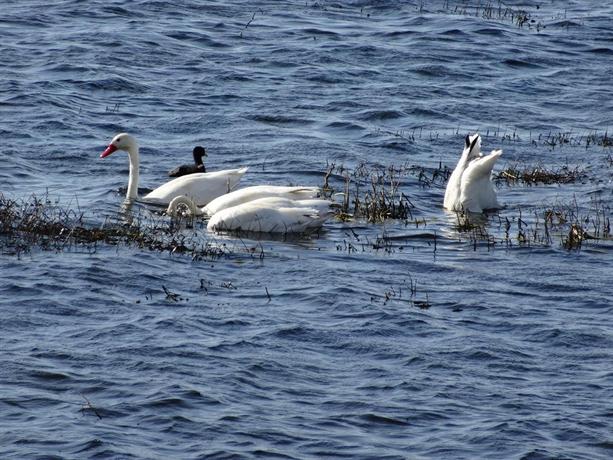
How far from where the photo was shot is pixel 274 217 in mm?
14969

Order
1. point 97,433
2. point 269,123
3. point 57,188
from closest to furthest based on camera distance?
point 97,433 < point 57,188 < point 269,123

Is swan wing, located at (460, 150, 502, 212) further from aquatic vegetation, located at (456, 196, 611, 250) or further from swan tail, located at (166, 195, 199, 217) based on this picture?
swan tail, located at (166, 195, 199, 217)

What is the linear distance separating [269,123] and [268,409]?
1236 centimetres

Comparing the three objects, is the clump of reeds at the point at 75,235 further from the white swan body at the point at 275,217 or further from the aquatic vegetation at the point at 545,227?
the aquatic vegetation at the point at 545,227

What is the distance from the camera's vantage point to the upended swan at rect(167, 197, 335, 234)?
14906mm

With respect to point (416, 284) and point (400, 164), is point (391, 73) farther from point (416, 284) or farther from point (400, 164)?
point (416, 284)

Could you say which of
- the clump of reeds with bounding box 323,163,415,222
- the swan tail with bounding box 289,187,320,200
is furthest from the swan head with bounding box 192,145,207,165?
the swan tail with bounding box 289,187,320,200

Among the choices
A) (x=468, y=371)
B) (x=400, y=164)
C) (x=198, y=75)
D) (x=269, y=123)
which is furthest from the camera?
(x=198, y=75)

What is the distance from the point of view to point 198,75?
24.5 meters

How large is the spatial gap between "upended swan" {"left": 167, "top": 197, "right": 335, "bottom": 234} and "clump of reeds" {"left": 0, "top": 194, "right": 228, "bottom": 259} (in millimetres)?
599

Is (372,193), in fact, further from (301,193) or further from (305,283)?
(305,283)

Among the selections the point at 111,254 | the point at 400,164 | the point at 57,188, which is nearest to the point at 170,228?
the point at 111,254

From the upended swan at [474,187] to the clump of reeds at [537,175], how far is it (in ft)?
5.50

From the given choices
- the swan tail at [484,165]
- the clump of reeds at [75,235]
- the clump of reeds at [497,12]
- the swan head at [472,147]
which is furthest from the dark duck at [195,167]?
the clump of reeds at [497,12]
